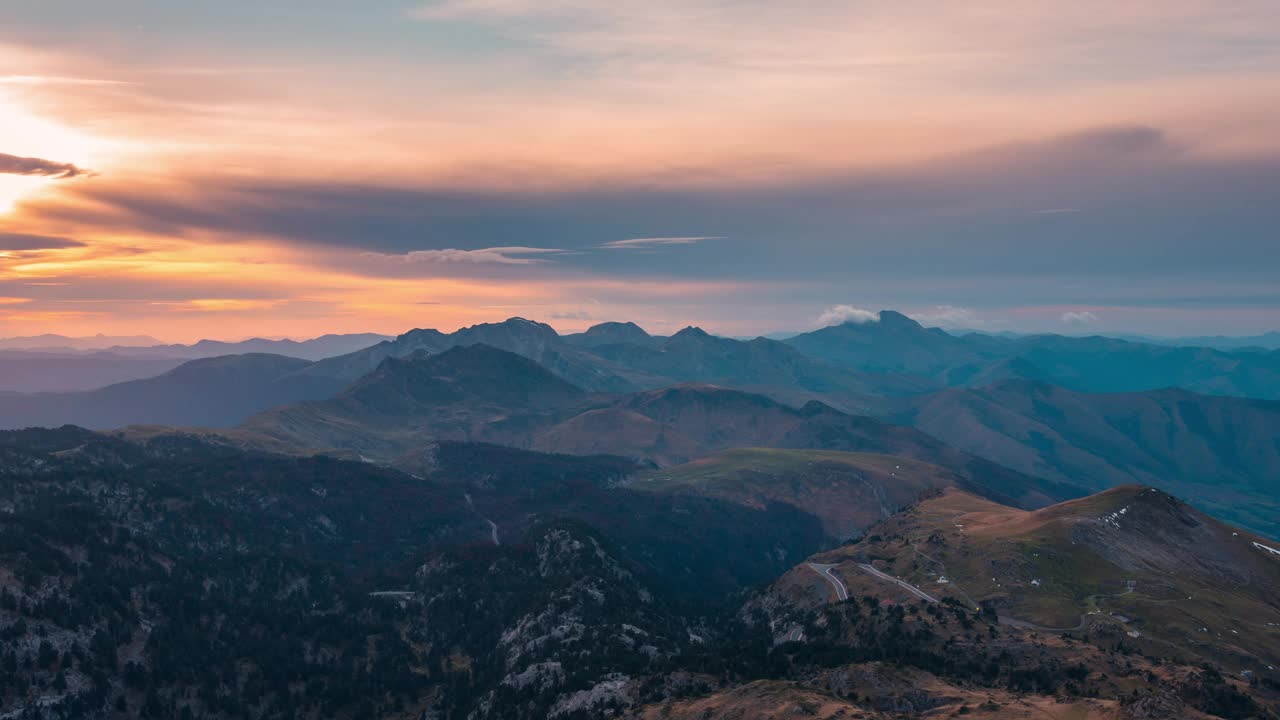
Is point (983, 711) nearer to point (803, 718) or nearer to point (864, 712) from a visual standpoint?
point (864, 712)

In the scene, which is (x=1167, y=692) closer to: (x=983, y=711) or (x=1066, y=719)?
(x=1066, y=719)

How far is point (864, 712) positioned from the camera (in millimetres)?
199625

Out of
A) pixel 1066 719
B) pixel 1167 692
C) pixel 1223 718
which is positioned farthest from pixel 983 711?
pixel 1223 718

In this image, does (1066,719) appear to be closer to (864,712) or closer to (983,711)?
(983,711)

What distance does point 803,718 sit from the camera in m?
197

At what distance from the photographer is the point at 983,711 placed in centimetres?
19850

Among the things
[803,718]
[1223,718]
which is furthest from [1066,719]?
[803,718]

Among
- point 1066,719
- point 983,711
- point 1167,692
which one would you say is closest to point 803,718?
point 983,711

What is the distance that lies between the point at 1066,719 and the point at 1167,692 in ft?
89.8

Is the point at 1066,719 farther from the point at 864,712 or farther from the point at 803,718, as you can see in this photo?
the point at 803,718

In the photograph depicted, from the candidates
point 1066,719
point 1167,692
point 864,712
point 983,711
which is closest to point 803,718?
point 864,712

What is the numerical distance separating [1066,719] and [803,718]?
57.6m

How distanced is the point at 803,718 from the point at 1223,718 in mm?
96802

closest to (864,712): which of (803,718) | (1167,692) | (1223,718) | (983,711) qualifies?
(803,718)
